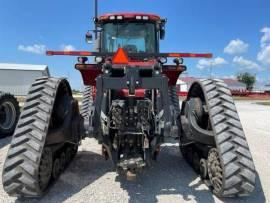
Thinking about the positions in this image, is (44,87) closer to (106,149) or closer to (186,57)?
(106,149)

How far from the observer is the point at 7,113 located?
9539 mm

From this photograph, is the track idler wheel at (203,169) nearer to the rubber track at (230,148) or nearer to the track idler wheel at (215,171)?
the track idler wheel at (215,171)

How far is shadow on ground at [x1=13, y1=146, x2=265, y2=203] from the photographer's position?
441 cm

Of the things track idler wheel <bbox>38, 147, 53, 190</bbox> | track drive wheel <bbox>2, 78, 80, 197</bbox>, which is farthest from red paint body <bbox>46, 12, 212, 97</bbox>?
track idler wheel <bbox>38, 147, 53, 190</bbox>

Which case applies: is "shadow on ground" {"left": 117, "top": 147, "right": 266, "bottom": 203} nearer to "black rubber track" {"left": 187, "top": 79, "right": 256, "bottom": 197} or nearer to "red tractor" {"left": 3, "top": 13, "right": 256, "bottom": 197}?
"red tractor" {"left": 3, "top": 13, "right": 256, "bottom": 197}

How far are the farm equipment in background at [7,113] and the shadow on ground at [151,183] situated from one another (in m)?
3.62

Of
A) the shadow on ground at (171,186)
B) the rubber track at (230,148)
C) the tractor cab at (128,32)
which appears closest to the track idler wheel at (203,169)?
the shadow on ground at (171,186)

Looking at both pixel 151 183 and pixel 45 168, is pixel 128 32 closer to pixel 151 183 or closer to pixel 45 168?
pixel 151 183

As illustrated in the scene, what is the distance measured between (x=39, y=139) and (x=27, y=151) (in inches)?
7.6

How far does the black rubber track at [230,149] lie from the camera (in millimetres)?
3994

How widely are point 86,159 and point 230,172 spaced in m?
3.14

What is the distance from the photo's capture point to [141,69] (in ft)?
15.3

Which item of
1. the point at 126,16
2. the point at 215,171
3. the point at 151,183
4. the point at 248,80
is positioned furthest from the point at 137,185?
the point at 248,80

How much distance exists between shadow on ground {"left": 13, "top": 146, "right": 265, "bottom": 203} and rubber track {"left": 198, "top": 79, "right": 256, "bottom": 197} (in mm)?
412
